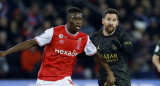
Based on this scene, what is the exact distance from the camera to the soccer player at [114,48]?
6602 millimetres

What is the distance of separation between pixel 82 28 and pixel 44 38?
20.2 feet

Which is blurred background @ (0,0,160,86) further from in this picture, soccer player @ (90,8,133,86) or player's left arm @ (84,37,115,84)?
player's left arm @ (84,37,115,84)

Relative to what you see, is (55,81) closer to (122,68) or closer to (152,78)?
(122,68)

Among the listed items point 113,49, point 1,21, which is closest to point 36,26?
point 1,21

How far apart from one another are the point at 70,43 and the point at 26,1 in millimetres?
7497

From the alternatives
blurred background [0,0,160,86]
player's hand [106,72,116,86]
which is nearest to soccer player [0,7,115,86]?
player's hand [106,72,116,86]

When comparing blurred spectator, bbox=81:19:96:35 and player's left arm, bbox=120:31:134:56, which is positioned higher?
blurred spectator, bbox=81:19:96:35

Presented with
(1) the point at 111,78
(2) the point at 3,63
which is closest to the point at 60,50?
(1) the point at 111,78

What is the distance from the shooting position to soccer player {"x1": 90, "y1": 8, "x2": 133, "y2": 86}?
6602 mm

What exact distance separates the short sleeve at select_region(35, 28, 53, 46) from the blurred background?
516 centimetres

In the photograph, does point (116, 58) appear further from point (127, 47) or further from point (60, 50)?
point (60, 50)

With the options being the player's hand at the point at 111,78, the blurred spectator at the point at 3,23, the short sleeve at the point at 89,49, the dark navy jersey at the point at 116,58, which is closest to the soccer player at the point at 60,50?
the short sleeve at the point at 89,49

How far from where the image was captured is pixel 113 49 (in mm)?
6691

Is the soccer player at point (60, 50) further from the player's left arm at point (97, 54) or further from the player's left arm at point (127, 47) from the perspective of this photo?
the player's left arm at point (127, 47)
